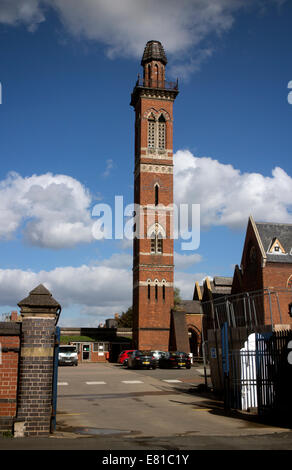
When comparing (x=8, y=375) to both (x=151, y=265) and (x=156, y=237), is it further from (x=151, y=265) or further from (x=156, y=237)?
(x=156, y=237)

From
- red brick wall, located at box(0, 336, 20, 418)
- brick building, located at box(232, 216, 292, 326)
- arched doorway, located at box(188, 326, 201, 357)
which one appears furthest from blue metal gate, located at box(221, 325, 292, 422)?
arched doorway, located at box(188, 326, 201, 357)

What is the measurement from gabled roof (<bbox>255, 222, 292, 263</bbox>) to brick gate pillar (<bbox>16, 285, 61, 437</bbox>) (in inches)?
1319

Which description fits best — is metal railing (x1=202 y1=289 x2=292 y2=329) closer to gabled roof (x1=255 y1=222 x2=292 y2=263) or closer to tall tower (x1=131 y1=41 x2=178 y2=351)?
gabled roof (x1=255 y1=222 x2=292 y2=263)

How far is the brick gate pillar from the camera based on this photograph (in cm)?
933

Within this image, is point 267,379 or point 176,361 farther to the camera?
point 176,361

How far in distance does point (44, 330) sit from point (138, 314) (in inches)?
1549

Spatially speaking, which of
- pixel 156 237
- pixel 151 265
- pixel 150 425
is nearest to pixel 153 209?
pixel 156 237

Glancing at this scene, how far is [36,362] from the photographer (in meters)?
9.58

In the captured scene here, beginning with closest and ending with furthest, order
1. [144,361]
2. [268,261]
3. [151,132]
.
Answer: [144,361] → [268,261] → [151,132]

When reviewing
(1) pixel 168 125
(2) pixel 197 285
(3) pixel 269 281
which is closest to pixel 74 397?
(3) pixel 269 281

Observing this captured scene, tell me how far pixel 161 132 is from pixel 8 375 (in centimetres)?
4668

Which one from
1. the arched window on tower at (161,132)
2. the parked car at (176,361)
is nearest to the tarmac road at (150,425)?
the parked car at (176,361)

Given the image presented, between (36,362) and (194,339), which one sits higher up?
(36,362)

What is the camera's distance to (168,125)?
177 feet
